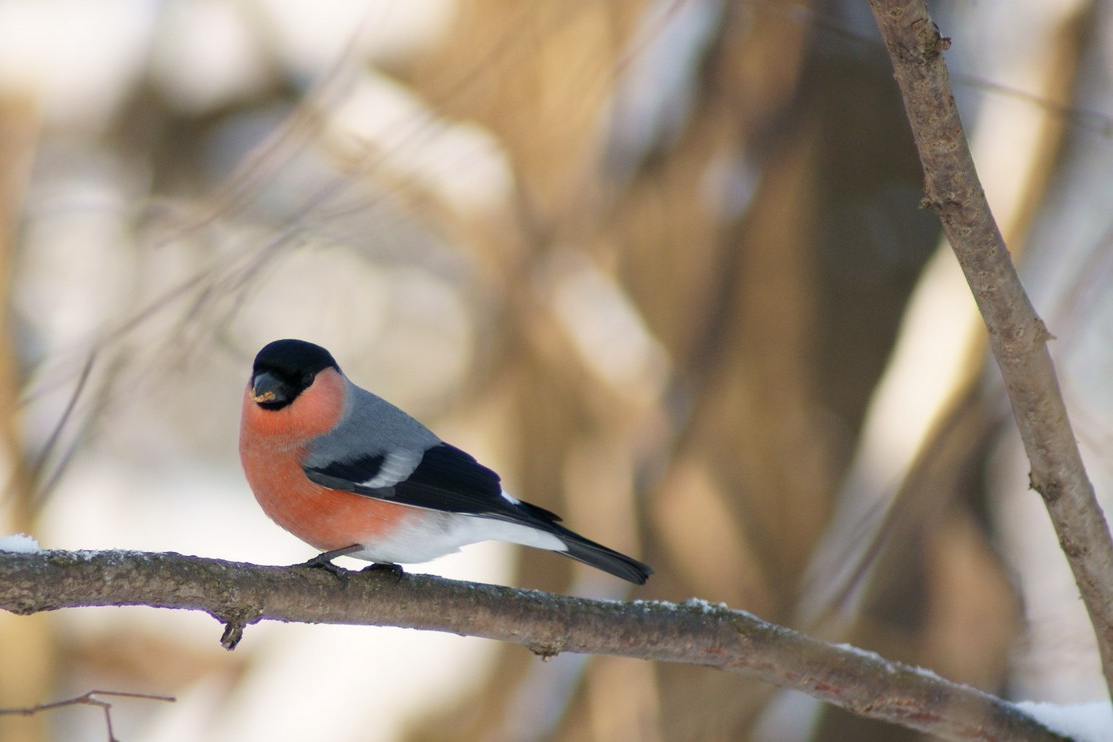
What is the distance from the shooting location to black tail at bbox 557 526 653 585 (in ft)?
7.93

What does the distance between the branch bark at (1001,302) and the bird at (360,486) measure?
942mm

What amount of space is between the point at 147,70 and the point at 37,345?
1639mm

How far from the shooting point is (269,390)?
246 cm

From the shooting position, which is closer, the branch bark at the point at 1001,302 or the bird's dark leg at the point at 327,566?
the branch bark at the point at 1001,302

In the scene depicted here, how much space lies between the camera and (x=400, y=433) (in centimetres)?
266

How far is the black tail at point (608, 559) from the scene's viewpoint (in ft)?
7.93

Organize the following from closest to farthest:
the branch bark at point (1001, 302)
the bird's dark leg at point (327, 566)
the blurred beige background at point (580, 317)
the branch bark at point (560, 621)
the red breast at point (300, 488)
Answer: the branch bark at point (1001, 302)
the branch bark at point (560, 621)
the bird's dark leg at point (327, 566)
the red breast at point (300, 488)
the blurred beige background at point (580, 317)

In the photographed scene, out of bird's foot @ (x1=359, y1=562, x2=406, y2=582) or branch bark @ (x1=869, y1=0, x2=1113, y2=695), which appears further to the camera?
bird's foot @ (x1=359, y1=562, x2=406, y2=582)

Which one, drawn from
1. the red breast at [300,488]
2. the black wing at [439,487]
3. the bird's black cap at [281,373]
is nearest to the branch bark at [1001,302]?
the black wing at [439,487]

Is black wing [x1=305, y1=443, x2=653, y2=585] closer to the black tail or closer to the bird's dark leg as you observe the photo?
the black tail

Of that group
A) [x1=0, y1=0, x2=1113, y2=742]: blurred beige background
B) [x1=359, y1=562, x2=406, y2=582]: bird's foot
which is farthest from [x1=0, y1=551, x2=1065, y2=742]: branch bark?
[x1=0, y1=0, x2=1113, y2=742]: blurred beige background

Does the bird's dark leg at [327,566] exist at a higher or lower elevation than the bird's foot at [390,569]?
lower

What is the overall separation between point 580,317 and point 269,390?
2.60 m

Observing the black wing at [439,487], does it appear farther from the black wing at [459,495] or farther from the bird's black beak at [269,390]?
the bird's black beak at [269,390]
